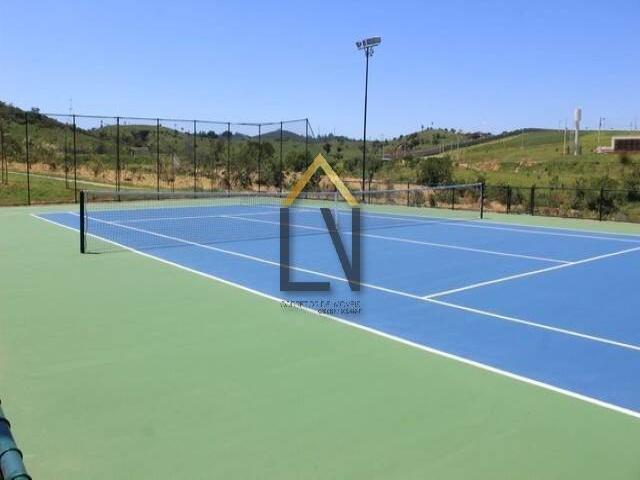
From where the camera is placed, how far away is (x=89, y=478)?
3.80 m

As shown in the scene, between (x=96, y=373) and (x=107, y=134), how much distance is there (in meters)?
35.4

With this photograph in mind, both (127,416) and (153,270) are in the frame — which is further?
(153,270)

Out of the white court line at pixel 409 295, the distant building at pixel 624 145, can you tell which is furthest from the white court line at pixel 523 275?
the distant building at pixel 624 145

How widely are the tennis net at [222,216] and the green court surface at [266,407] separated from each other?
22.1ft

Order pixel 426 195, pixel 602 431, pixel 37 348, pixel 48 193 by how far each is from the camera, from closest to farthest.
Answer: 1. pixel 602 431
2. pixel 37 348
3. pixel 48 193
4. pixel 426 195

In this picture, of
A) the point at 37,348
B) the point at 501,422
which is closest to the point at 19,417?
the point at 37,348

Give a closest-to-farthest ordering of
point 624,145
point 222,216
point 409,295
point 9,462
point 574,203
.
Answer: point 9,462, point 409,295, point 222,216, point 574,203, point 624,145

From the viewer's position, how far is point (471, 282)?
10312mm

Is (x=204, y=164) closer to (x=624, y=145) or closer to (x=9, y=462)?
(x=9, y=462)

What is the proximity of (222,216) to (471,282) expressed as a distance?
13.0 m

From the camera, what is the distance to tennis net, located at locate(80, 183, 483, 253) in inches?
607

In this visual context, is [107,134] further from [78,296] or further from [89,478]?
[89,478]

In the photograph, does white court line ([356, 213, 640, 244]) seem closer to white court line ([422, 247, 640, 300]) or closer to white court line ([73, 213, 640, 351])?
white court line ([422, 247, 640, 300])

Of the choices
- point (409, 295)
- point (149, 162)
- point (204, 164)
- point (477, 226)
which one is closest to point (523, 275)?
point (409, 295)
